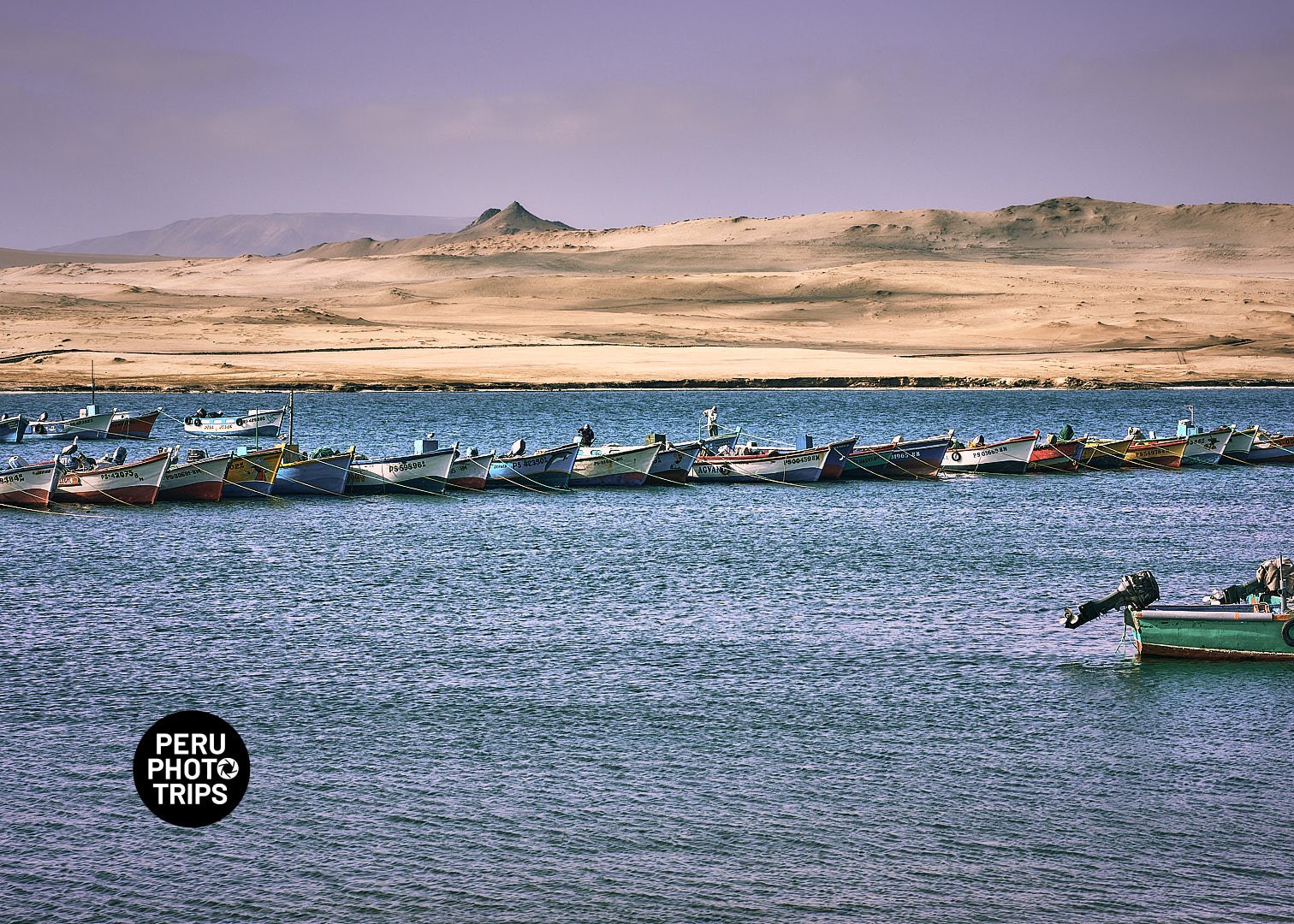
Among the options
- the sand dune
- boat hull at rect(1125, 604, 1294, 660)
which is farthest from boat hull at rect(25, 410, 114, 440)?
boat hull at rect(1125, 604, 1294, 660)

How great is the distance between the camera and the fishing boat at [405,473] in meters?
56.2

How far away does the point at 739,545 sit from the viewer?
45.0 m

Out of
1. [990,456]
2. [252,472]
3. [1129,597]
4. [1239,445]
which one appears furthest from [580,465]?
[1129,597]

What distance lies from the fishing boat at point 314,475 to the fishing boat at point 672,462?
1203 cm

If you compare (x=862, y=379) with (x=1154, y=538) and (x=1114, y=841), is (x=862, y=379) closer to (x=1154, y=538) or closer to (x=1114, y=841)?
(x=1154, y=538)

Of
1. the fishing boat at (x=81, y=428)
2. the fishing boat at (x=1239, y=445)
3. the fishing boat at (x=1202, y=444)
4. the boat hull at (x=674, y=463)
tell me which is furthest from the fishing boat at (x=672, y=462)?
the fishing boat at (x=81, y=428)

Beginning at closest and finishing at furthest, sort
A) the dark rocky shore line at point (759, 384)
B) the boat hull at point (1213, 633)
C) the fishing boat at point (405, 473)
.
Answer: the boat hull at point (1213, 633) < the fishing boat at point (405, 473) < the dark rocky shore line at point (759, 384)

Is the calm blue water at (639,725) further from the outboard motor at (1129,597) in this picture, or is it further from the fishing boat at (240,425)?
the fishing boat at (240,425)

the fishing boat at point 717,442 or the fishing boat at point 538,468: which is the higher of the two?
the fishing boat at point 717,442

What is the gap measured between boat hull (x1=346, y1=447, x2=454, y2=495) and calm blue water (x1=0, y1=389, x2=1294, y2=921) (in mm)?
7560

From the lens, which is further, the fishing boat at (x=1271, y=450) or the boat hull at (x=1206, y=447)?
the fishing boat at (x=1271, y=450)

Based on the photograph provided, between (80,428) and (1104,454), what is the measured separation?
5227 cm

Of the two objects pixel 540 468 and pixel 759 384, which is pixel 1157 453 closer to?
pixel 540 468

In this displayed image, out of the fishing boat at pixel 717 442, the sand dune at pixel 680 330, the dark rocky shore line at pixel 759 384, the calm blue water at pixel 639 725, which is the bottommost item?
the calm blue water at pixel 639 725
